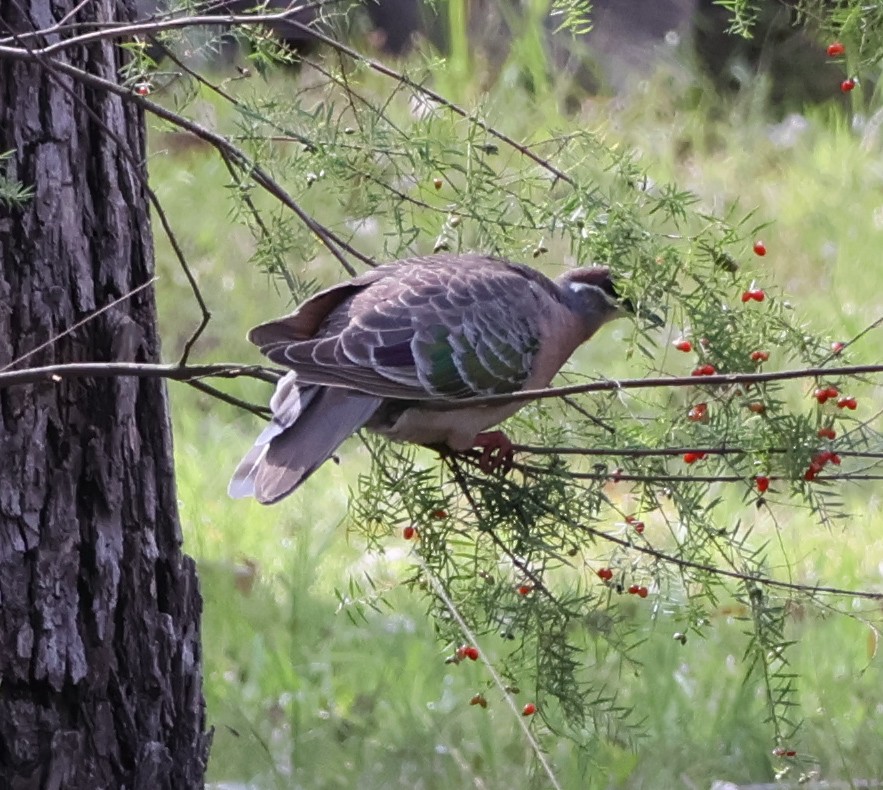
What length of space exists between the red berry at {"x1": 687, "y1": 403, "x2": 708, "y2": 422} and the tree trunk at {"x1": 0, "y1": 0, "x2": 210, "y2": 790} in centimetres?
94

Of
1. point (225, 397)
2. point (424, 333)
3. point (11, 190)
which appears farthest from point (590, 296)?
point (11, 190)

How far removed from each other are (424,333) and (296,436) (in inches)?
14.0

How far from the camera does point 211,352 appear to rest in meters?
5.20

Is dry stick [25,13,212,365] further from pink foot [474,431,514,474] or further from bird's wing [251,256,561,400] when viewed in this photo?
pink foot [474,431,514,474]

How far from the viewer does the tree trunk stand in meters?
2.25

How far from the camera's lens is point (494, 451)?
2.60 m

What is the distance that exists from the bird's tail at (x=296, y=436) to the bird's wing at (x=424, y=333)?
0.21 ft

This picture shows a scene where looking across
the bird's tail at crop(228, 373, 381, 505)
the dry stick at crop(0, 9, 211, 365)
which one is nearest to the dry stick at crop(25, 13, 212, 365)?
the dry stick at crop(0, 9, 211, 365)

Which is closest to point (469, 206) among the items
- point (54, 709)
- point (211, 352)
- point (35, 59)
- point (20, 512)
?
point (35, 59)

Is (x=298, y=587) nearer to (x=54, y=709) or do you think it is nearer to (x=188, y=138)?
(x=54, y=709)

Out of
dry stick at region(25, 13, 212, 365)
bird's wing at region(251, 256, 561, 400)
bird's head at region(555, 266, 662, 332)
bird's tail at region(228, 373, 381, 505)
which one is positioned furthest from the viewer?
bird's head at region(555, 266, 662, 332)

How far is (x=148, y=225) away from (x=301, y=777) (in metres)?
1.45

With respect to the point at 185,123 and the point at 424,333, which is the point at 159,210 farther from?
the point at 424,333

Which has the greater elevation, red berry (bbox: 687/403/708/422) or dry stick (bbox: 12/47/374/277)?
dry stick (bbox: 12/47/374/277)
